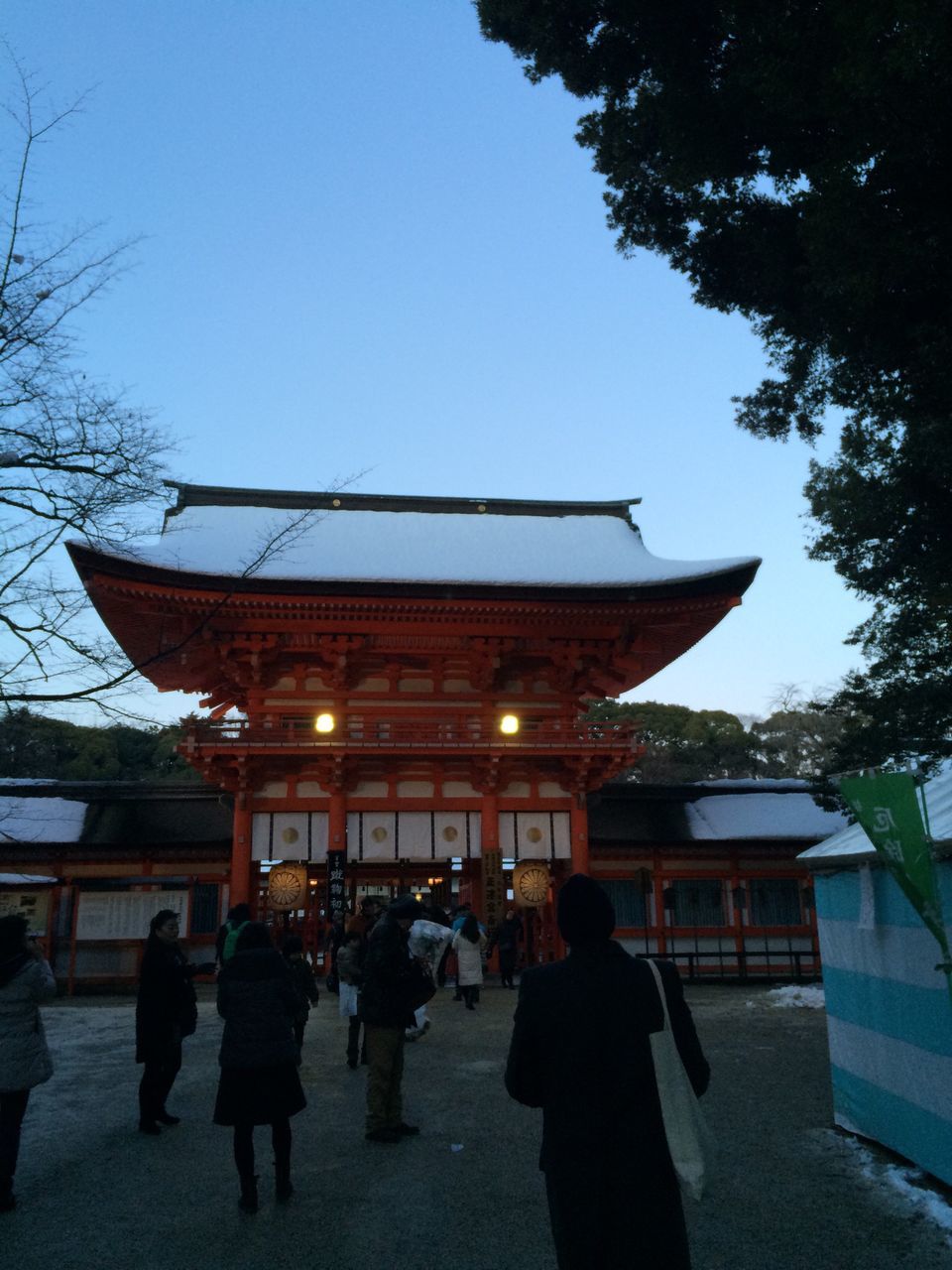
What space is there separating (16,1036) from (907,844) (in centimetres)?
506

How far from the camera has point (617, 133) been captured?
8680 mm

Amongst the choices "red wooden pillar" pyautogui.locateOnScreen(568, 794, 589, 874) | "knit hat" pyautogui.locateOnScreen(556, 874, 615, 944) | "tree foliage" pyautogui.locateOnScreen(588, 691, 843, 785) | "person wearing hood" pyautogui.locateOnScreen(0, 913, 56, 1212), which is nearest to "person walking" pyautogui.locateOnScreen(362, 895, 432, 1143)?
"person wearing hood" pyautogui.locateOnScreen(0, 913, 56, 1212)

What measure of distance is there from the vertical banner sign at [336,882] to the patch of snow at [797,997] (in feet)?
25.3

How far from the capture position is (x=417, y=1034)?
31.8 ft

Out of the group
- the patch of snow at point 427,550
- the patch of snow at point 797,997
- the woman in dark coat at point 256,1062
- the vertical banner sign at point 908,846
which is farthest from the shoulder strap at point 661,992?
the patch of snow at point 427,550

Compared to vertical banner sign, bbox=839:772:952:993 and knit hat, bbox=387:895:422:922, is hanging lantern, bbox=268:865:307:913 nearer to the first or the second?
knit hat, bbox=387:895:422:922

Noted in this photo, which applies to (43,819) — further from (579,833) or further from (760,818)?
(760,818)

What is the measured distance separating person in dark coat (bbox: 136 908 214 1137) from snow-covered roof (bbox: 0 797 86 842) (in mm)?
12625

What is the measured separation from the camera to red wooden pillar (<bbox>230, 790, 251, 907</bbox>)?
16.7 m

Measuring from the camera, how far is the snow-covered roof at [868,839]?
483cm

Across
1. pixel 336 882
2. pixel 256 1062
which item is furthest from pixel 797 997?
pixel 256 1062

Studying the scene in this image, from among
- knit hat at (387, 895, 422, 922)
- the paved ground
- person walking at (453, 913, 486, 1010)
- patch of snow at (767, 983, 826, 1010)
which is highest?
knit hat at (387, 895, 422, 922)

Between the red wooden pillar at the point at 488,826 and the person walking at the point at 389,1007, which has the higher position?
the red wooden pillar at the point at 488,826

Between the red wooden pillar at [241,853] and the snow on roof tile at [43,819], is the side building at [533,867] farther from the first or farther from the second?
the red wooden pillar at [241,853]
